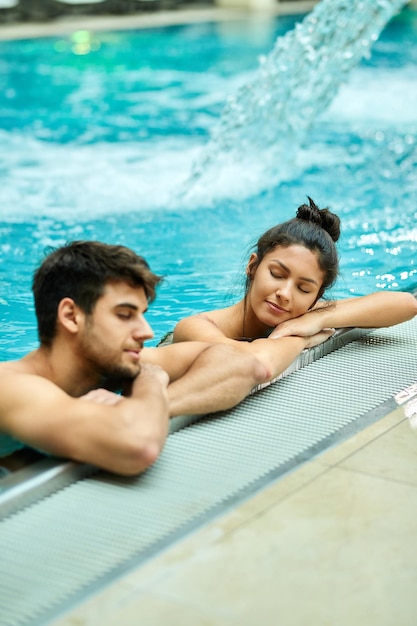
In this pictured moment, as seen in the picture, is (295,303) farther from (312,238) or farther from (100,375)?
(100,375)

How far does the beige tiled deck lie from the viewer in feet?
7.61

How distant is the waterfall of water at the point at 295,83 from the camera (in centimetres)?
881

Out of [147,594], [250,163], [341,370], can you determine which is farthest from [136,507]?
[250,163]

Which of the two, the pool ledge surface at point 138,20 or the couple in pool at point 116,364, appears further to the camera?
the pool ledge surface at point 138,20

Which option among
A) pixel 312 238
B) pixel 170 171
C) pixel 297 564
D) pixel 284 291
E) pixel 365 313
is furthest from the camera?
pixel 170 171

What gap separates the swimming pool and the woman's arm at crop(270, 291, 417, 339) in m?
1.40

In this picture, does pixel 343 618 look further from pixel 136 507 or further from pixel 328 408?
pixel 328 408

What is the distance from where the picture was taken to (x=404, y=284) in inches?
236

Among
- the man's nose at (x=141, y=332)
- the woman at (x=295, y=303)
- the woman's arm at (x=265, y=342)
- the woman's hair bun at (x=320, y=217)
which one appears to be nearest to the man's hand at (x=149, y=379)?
the man's nose at (x=141, y=332)

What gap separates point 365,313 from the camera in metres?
4.23

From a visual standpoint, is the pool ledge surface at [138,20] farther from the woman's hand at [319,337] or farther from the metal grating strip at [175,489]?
the metal grating strip at [175,489]

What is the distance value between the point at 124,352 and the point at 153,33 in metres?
14.5

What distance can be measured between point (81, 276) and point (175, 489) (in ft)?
2.30

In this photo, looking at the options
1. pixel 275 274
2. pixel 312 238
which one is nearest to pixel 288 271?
pixel 275 274
